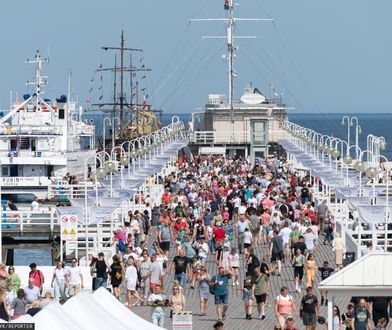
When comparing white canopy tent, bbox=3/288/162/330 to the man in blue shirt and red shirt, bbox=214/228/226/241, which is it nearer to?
the man in blue shirt

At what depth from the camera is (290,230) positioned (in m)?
36.8

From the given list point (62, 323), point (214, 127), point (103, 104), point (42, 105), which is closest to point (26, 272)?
point (62, 323)

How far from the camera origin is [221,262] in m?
32.4

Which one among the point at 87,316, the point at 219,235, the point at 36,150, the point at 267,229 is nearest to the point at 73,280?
the point at 219,235

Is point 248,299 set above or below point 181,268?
below

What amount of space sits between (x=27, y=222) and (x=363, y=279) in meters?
25.1

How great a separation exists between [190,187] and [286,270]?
1716 cm

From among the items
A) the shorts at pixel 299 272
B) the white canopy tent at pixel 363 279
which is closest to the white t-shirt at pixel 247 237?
the shorts at pixel 299 272

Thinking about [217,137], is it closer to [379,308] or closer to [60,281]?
[60,281]

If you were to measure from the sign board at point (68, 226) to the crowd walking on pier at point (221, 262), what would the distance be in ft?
3.45

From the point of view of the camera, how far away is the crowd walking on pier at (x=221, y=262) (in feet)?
86.7

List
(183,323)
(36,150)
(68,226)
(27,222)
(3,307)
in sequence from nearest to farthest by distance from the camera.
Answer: (3,307) → (183,323) → (68,226) → (27,222) → (36,150)

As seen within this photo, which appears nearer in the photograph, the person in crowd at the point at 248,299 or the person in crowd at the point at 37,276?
the person in crowd at the point at 248,299

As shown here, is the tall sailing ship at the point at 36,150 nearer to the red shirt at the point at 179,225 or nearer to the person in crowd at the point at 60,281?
the red shirt at the point at 179,225
